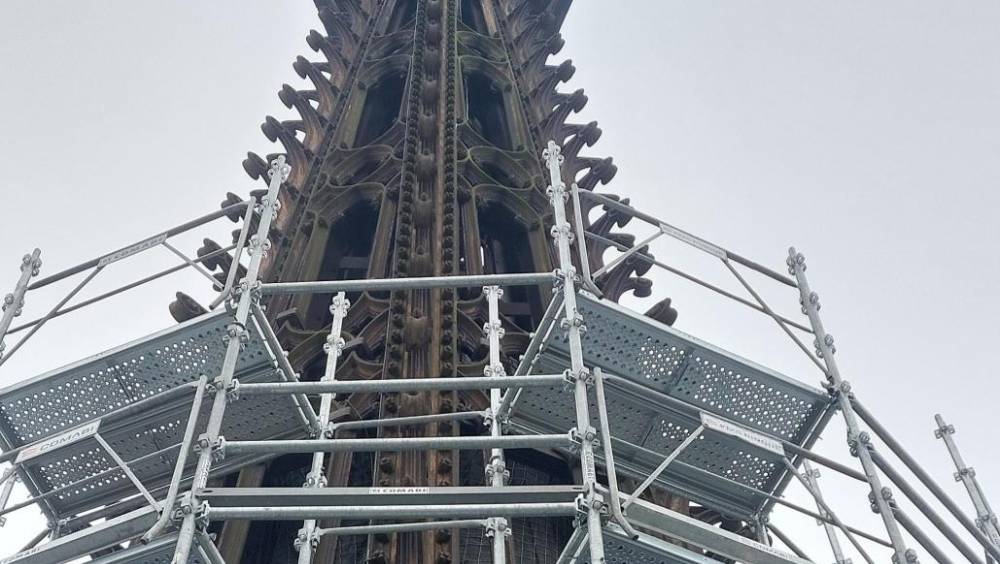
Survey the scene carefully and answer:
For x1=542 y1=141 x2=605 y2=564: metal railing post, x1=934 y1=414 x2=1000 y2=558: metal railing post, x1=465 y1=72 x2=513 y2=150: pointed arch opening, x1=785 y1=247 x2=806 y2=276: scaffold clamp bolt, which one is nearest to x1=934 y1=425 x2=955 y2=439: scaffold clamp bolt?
x1=934 y1=414 x2=1000 y2=558: metal railing post

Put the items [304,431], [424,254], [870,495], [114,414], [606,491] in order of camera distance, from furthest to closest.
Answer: [424,254]
[304,431]
[114,414]
[870,495]
[606,491]

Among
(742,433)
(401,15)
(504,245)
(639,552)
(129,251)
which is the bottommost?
(639,552)

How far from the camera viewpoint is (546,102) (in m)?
28.8

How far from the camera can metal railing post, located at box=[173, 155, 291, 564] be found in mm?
9289

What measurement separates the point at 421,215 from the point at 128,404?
737cm

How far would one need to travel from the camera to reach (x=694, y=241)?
13719 mm

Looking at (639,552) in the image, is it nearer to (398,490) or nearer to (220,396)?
(398,490)

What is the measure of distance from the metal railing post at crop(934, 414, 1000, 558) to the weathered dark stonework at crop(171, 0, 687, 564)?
3.15 m

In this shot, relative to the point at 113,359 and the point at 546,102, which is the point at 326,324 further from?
the point at 546,102

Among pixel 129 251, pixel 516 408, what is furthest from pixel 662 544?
pixel 129 251

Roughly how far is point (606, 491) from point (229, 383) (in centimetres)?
292

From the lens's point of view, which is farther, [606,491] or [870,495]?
[870,495]

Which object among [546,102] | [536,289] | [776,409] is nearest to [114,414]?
[776,409]

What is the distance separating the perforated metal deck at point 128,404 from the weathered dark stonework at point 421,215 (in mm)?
1777
